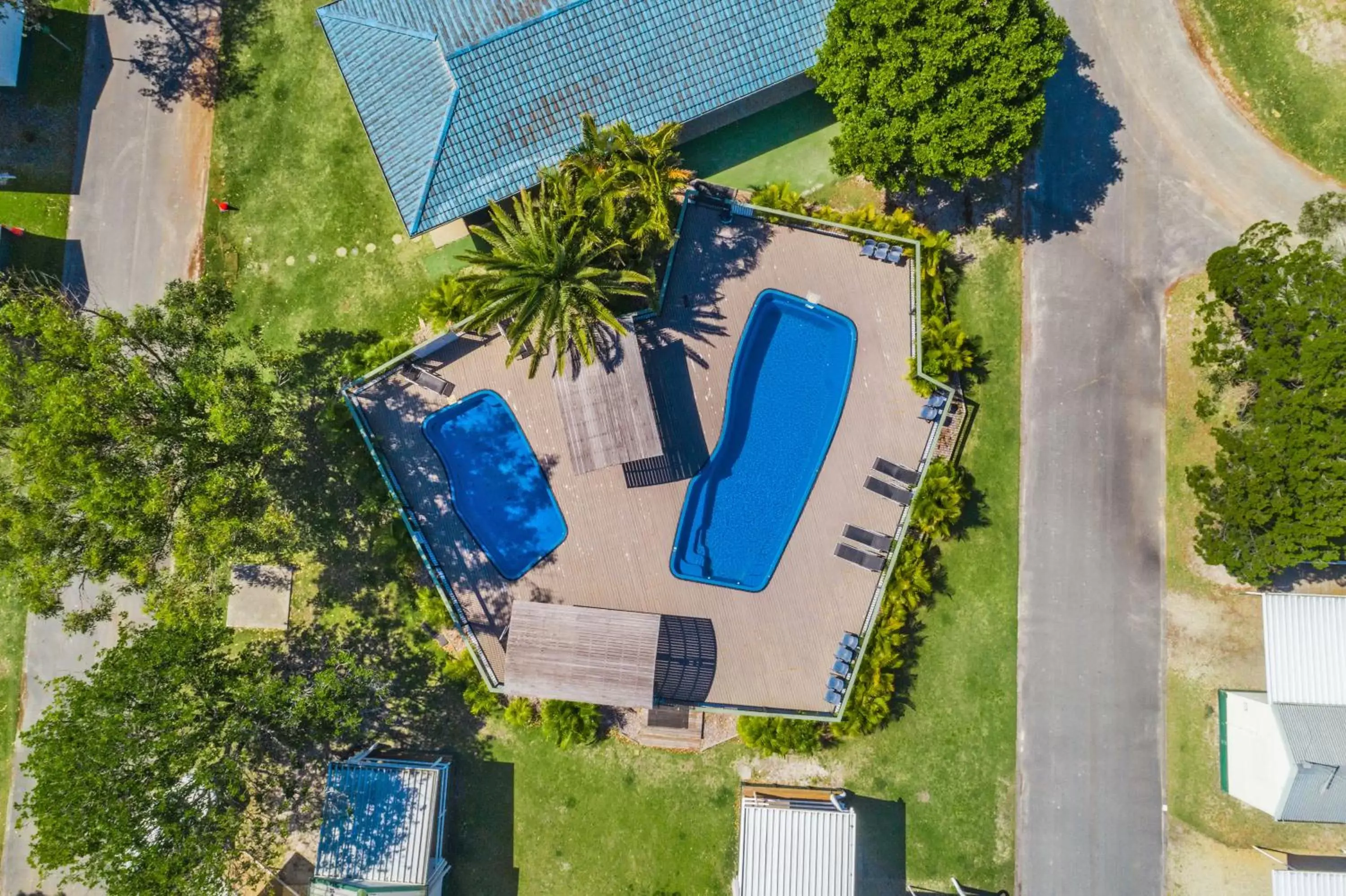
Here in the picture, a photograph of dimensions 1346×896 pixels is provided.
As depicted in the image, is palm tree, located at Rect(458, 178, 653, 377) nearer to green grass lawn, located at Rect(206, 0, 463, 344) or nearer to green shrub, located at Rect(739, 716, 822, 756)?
green grass lawn, located at Rect(206, 0, 463, 344)

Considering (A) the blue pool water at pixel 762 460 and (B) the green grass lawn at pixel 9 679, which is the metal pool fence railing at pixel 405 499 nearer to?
(A) the blue pool water at pixel 762 460

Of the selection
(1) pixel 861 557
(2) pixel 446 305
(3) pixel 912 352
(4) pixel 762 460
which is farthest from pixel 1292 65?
(2) pixel 446 305

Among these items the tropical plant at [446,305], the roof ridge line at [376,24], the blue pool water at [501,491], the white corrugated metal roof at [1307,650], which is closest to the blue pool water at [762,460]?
the blue pool water at [501,491]

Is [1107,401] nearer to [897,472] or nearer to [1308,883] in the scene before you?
[897,472]

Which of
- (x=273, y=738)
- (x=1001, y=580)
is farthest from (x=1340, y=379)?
(x=273, y=738)

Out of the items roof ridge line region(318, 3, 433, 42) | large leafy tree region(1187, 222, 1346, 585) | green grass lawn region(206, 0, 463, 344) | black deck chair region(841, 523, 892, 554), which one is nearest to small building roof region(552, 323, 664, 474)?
green grass lawn region(206, 0, 463, 344)
